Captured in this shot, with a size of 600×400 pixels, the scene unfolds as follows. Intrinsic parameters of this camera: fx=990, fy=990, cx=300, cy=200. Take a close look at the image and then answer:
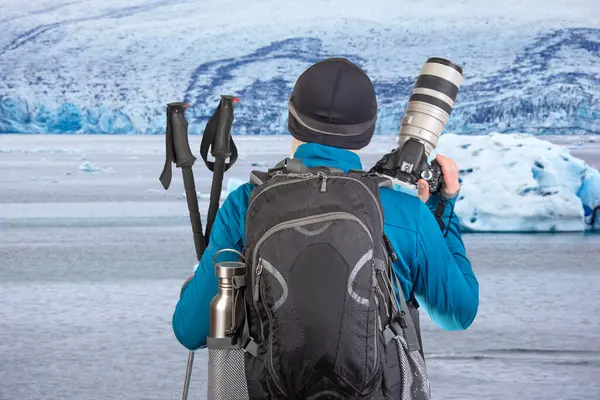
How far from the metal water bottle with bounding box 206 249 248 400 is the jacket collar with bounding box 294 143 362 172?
13cm

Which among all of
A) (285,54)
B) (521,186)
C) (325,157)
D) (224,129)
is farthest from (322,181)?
(285,54)

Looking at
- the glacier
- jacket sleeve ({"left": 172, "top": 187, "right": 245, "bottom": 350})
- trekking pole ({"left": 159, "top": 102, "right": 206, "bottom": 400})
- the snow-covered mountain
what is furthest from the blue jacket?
the snow-covered mountain

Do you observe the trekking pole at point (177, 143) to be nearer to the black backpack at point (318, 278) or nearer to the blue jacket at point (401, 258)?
the blue jacket at point (401, 258)

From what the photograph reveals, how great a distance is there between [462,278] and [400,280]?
0.08m

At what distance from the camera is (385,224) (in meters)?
1.14

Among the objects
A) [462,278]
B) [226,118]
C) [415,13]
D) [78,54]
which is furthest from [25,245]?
[78,54]

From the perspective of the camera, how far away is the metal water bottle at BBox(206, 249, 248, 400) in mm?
1129

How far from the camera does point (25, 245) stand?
6039 millimetres

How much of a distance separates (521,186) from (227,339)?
553cm

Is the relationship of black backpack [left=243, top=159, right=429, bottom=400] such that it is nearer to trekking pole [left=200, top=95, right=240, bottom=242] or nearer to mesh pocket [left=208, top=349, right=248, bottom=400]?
mesh pocket [left=208, top=349, right=248, bottom=400]

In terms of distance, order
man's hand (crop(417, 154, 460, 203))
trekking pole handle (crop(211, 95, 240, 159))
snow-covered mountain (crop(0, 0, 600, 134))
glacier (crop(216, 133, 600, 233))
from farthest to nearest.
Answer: snow-covered mountain (crop(0, 0, 600, 134)), glacier (crop(216, 133, 600, 233)), trekking pole handle (crop(211, 95, 240, 159)), man's hand (crop(417, 154, 460, 203))

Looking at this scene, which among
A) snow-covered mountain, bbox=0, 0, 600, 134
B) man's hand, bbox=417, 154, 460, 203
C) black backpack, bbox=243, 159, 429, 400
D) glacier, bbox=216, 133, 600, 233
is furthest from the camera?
snow-covered mountain, bbox=0, 0, 600, 134

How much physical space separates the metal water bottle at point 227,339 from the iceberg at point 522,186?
542 centimetres

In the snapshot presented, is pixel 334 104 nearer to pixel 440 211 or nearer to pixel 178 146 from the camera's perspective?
pixel 440 211
